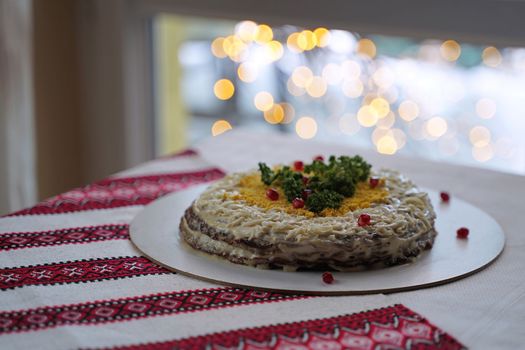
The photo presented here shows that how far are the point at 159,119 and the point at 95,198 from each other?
160cm

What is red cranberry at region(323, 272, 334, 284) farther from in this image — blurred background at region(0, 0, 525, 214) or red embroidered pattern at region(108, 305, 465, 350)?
blurred background at region(0, 0, 525, 214)

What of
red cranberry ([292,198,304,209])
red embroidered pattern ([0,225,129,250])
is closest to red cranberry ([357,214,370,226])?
red cranberry ([292,198,304,209])

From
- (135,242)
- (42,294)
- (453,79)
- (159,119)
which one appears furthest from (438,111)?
(42,294)

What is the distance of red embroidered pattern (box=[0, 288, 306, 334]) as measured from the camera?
3.26 ft

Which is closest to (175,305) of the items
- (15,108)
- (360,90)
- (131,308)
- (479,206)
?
(131,308)

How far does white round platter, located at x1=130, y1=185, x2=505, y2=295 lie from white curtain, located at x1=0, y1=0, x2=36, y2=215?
103cm

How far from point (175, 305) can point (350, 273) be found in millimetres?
273

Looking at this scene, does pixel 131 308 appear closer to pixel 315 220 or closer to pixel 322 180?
pixel 315 220

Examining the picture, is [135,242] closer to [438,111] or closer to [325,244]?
[325,244]

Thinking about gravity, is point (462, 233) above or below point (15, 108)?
below

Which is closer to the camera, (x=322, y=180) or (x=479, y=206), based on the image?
(x=322, y=180)

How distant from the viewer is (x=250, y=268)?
116 cm

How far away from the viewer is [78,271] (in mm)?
1156

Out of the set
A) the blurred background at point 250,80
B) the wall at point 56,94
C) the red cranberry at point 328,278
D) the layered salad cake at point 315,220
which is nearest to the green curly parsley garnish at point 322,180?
the layered salad cake at point 315,220
